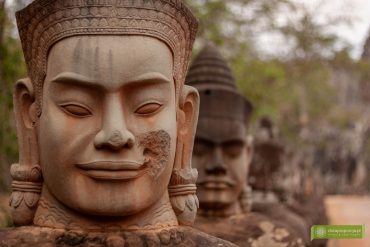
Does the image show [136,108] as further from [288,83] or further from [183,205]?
[288,83]

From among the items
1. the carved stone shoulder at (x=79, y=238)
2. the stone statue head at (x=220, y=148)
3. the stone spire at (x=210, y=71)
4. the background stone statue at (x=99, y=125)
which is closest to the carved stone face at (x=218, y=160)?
the stone statue head at (x=220, y=148)

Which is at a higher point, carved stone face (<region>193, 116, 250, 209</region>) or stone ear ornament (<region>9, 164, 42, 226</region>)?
carved stone face (<region>193, 116, 250, 209</region>)

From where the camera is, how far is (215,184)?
16.5 ft

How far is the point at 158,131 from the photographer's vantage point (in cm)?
295

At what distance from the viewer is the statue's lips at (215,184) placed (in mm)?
5004

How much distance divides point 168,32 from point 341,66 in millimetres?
16032

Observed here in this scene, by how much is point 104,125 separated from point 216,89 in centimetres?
250

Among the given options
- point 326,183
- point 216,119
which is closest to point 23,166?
point 216,119

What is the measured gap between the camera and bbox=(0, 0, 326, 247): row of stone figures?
2.84 meters

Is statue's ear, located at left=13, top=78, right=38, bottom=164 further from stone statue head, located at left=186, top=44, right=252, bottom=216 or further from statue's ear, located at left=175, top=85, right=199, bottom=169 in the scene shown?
stone statue head, located at left=186, top=44, right=252, bottom=216

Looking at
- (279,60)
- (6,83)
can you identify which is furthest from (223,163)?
(279,60)

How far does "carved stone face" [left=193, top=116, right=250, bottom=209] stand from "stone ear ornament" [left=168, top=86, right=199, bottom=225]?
5.18ft

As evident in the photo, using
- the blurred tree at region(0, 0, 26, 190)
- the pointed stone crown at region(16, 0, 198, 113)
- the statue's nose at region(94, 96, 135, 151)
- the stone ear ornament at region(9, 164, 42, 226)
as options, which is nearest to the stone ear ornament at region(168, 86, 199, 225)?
the pointed stone crown at region(16, 0, 198, 113)

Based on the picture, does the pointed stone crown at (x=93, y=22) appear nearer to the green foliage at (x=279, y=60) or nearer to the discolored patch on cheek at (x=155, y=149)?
the discolored patch on cheek at (x=155, y=149)
